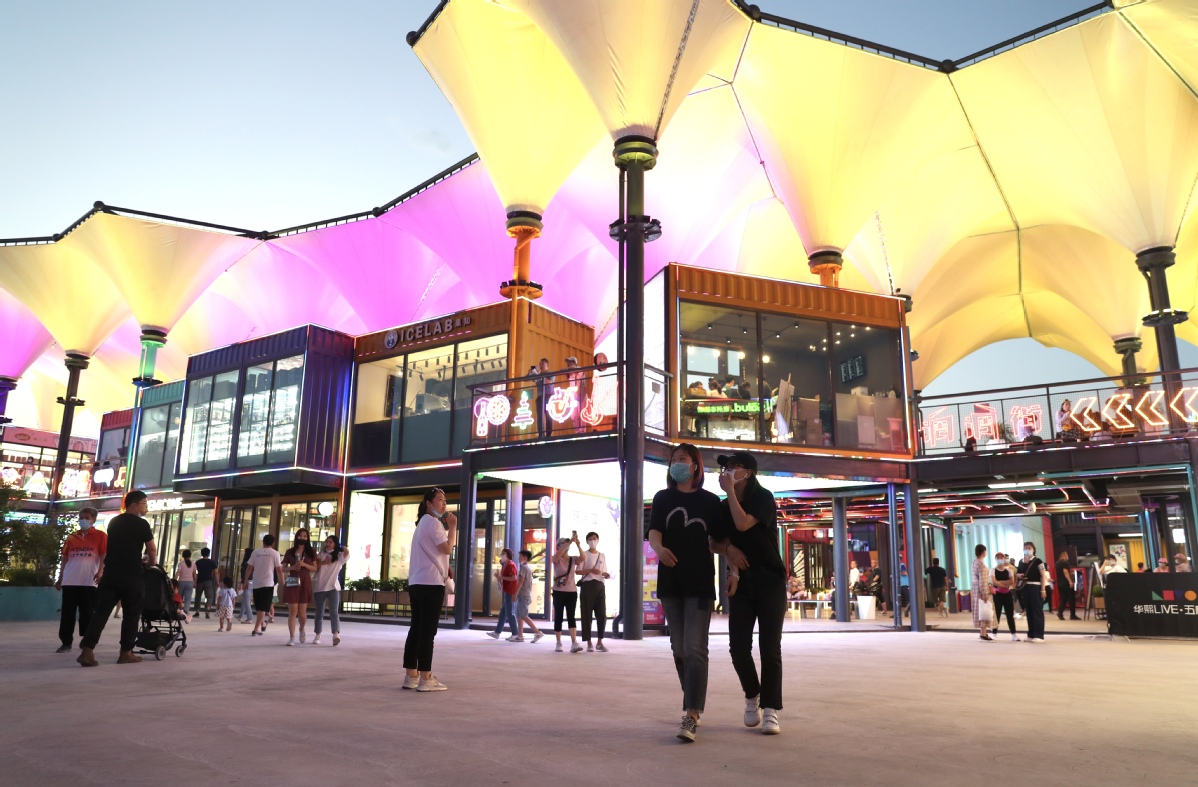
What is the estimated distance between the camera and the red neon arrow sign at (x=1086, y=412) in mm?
18266

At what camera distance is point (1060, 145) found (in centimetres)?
2253

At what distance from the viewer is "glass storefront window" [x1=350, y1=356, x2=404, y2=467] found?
25.2 meters

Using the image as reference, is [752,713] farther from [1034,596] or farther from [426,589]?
[1034,596]

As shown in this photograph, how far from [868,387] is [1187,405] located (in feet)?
20.9

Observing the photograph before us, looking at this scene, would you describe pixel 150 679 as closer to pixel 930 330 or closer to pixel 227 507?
pixel 227 507

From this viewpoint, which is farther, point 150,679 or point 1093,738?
point 150,679

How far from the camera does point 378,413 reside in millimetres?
26047

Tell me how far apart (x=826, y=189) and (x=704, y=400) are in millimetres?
7321

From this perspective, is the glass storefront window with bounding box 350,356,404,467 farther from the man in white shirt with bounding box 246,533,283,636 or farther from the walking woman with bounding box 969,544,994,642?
the walking woman with bounding box 969,544,994,642

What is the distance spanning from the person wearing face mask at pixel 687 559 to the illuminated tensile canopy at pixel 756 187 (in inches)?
512

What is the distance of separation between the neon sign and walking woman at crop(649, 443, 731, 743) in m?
11.4

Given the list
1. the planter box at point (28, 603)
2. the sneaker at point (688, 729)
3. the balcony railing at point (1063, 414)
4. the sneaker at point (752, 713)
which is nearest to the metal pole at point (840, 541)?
the balcony railing at point (1063, 414)

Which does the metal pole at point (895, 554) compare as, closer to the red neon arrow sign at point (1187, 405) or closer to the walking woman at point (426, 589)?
the red neon arrow sign at point (1187, 405)

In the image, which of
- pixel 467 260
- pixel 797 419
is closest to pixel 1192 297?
pixel 797 419
